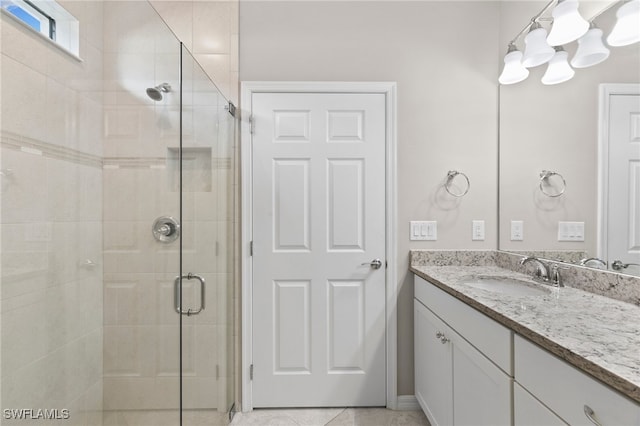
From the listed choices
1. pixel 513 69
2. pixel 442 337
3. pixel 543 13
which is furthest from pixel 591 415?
pixel 543 13

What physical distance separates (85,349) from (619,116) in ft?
7.23

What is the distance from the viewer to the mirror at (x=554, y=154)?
137 cm

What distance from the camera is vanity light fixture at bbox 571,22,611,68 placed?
137 cm

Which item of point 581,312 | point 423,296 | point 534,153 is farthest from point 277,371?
point 534,153

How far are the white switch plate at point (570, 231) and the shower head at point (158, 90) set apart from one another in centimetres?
200

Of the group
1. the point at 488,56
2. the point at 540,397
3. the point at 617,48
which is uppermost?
the point at 488,56

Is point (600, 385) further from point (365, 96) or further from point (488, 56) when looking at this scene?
point (488, 56)

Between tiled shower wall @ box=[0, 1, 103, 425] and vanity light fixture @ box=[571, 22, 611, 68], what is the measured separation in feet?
6.58

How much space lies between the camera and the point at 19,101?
828 mm

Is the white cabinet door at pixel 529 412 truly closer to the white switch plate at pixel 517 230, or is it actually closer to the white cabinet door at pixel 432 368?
the white cabinet door at pixel 432 368

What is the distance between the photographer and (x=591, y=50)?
1.40 metres

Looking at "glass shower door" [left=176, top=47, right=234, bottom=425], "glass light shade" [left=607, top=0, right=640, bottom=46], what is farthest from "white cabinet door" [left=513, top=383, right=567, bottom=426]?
"glass light shade" [left=607, top=0, right=640, bottom=46]

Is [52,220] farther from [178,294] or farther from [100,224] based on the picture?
[178,294]

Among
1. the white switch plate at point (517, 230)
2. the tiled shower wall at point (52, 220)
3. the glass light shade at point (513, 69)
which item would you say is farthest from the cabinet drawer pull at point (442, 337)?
the glass light shade at point (513, 69)
